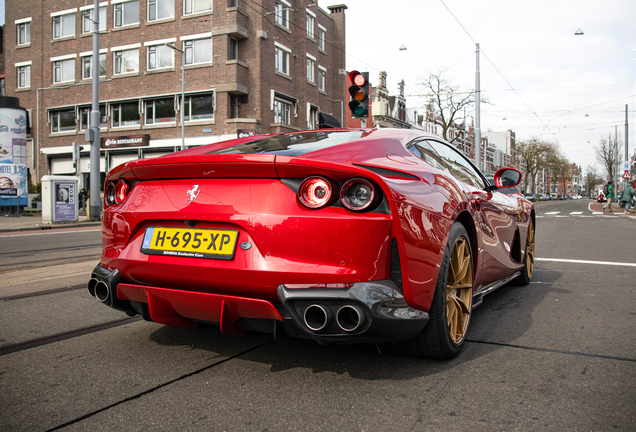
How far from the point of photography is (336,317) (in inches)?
85.2

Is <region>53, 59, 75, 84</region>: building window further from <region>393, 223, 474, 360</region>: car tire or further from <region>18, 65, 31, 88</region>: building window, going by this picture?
<region>393, 223, 474, 360</region>: car tire

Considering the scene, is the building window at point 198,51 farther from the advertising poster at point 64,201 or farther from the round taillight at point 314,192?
the round taillight at point 314,192

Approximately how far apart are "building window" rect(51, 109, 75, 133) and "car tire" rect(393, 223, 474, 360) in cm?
3494

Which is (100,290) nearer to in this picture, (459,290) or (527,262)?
(459,290)

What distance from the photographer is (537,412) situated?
2.13 metres

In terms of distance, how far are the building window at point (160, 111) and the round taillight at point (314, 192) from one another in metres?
29.6

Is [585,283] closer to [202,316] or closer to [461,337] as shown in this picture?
[461,337]

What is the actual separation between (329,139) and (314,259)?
942 mm

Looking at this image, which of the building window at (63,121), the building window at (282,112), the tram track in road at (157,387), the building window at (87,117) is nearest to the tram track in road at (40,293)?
the tram track in road at (157,387)

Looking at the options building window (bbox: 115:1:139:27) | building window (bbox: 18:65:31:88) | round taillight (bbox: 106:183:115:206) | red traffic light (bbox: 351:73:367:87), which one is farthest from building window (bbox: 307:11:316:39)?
round taillight (bbox: 106:183:115:206)

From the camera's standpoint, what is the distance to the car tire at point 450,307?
2561mm

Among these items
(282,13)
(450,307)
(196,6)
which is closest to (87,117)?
(196,6)

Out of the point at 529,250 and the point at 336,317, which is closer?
the point at 336,317

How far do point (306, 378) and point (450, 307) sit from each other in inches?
34.3
